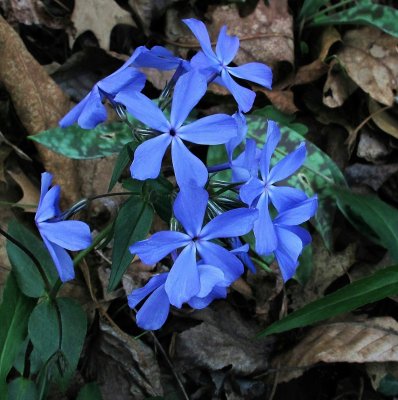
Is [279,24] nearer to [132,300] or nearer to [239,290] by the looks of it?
[239,290]

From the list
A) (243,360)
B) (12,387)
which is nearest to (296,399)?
(243,360)

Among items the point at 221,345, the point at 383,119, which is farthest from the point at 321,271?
the point at 383,119

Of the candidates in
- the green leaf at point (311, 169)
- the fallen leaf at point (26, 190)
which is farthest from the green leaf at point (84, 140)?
the green leaf at point (311, 169)

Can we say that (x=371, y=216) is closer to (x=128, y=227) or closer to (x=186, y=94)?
(x=128, y=227)

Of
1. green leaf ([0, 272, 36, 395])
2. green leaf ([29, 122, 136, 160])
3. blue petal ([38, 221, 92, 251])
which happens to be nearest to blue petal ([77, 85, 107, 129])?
blue petal ([38, 221, 92, 251])

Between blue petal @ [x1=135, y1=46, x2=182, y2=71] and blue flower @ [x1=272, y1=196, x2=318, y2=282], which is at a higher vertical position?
blue petal @ [x1=135, y1=46, x2=182, y2=71]

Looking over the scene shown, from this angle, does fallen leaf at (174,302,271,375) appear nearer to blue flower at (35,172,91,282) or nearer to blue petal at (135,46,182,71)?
blue flower at (35,172,91,282)
